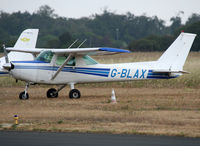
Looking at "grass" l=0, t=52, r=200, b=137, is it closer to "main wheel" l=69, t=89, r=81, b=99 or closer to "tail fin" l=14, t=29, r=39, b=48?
"main wheel" l=69, t=89, r=81, b=99

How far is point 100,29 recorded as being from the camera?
3103 inches

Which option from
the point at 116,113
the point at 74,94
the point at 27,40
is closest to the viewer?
the point at 116,113

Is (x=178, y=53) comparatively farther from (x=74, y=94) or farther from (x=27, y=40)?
(x=27, y=40)

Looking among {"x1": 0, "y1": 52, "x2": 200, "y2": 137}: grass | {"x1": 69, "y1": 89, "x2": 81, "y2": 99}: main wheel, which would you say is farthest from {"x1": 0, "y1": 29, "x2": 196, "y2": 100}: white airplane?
{"x1": 0, "y1": 52, "x2": 200, "y2": 137}: grass

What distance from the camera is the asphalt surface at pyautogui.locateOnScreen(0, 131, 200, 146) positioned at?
9.02m

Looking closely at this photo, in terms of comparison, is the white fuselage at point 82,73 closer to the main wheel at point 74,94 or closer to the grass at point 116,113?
the main wheel at point 74,94

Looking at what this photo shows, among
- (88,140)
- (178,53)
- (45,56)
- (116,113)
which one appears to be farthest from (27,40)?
(88,140)

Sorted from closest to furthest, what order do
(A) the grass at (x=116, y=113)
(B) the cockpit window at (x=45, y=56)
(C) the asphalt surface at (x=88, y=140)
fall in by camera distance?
(C) the asphalt surface at (x=88, y=140)
(A) the grass at (x=116, y=113)
(B) the cockpit window at (x=45, y=56)

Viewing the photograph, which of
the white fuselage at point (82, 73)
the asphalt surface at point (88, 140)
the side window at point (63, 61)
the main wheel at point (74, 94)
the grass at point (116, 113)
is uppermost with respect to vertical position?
the side window at point (63, 61)

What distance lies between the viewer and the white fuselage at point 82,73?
663 inches

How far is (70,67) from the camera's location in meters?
17.6

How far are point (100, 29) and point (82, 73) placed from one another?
2425 inches

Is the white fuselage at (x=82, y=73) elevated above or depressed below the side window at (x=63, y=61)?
below

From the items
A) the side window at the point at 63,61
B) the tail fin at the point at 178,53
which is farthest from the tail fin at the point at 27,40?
the tail fin at the point at 178,53
